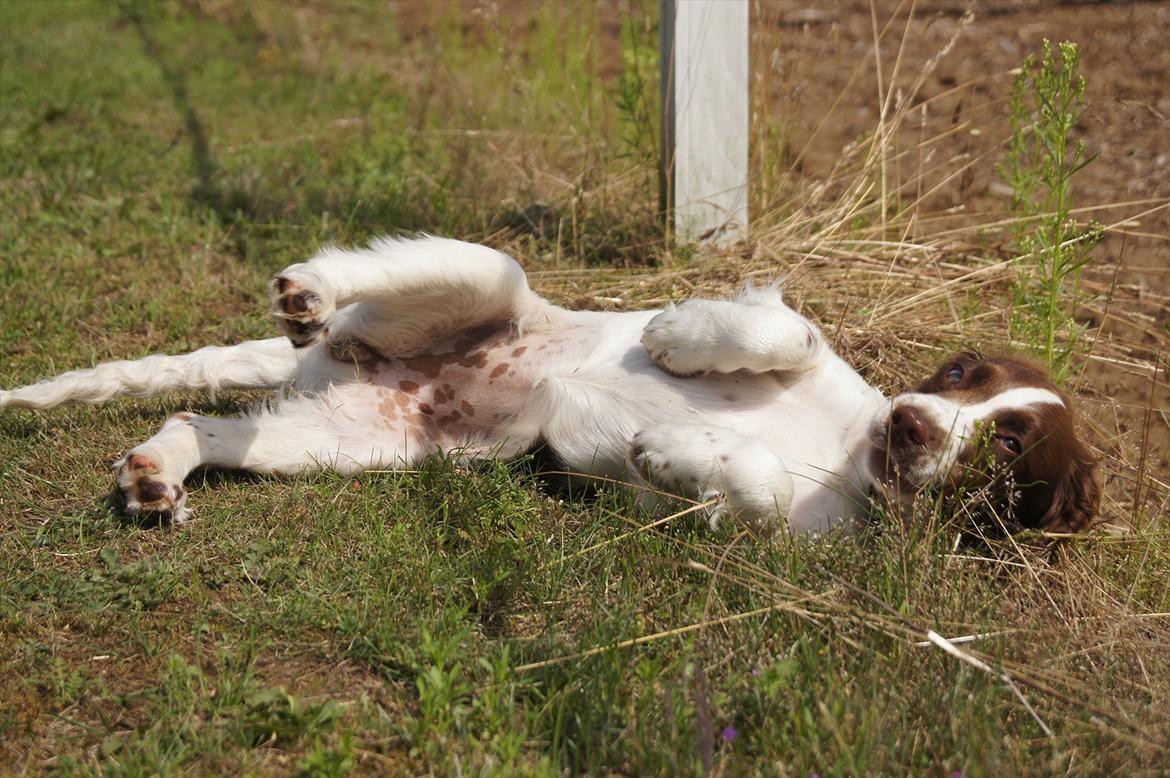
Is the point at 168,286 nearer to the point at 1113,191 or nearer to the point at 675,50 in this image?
the point at 675,50

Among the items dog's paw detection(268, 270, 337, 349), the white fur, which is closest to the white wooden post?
the white fur

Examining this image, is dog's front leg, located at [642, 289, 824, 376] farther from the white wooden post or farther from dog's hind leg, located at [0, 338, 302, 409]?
the white wooden post

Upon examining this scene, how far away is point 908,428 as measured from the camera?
269cm

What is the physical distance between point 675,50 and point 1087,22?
355 centimetres

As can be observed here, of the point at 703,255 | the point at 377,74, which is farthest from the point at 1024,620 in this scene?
the point at 377,74

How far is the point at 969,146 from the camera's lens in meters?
5.57

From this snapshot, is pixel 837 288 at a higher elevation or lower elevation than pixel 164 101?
lower

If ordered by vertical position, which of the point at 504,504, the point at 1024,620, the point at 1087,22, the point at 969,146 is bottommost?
the point at 1024,620

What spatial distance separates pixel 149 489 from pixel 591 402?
1201 mm

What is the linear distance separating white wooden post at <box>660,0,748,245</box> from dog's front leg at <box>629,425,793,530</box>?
1912 millimetres

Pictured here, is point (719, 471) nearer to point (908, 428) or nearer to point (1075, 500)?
point (908, 428)

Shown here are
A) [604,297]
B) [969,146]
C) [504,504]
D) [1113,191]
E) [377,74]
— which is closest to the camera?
[504,504]

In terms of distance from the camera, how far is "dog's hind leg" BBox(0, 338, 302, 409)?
3.17m

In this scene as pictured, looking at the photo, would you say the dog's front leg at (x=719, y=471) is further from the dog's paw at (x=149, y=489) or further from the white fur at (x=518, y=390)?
the dog's paw at (x=149, y=489)
